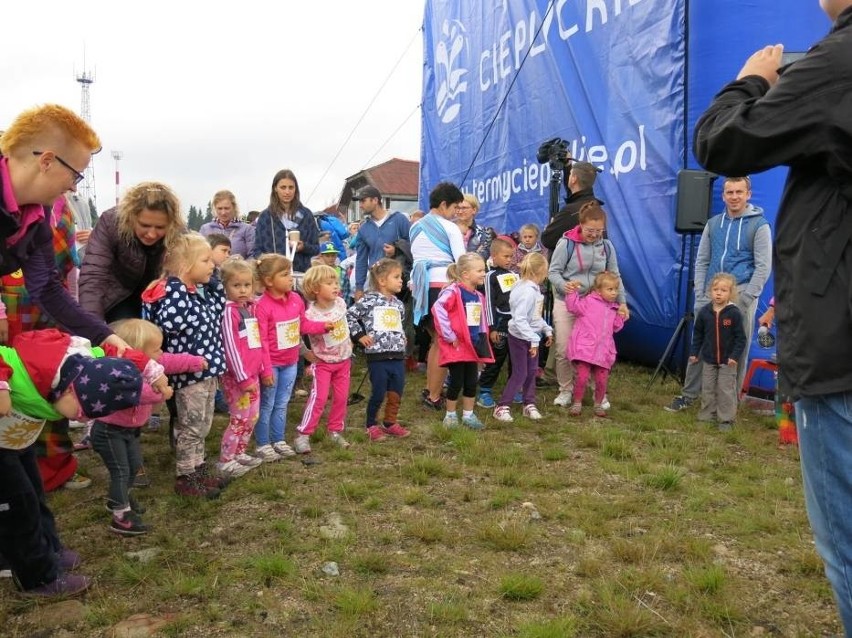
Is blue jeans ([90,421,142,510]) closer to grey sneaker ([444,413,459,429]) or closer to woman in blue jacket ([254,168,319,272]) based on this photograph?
grey sneaker ([444,413,459,429])

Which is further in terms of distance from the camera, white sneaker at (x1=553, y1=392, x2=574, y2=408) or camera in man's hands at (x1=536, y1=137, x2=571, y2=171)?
camera in man's hands at (x1=536, y1=137, x2=571, y2=171)

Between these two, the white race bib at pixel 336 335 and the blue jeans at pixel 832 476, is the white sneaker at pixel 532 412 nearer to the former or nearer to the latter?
the white race bib at pixel 336 335

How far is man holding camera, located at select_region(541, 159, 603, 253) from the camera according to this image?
21.6 feet

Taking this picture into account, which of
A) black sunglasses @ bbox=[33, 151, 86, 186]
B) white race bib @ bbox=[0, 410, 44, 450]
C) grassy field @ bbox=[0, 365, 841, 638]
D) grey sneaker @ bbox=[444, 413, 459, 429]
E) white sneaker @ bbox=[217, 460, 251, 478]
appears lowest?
grassy field @ bbox=[0, 365, 841, 638]

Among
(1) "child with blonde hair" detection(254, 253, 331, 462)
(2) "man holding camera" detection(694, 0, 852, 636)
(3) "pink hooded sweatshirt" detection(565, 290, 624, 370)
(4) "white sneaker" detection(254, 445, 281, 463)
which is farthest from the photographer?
(3) "pink hooded sweatshirt" detection(565, 290, 624, 370)

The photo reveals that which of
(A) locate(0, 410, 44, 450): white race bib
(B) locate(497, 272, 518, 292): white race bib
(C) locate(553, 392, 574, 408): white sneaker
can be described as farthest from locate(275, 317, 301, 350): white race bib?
(C) locate(553, 392, 574, 408): white sneaker

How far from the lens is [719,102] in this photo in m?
1.75

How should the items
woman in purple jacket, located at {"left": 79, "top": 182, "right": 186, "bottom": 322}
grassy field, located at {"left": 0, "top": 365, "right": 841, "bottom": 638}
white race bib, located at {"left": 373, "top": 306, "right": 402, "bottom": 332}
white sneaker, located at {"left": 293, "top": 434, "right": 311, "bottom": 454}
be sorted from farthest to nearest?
white race bib, located at {"left": 373, "top": 306, "right": 402, "bottom": 332} → white sneaker, located at {"left": 293, "top": 434, "right": 311, "bottom": 454} → woman in purple jacket, located at {"left": 79, "top": 182, "right": 186, "bottom": 322} → grassy field, located at {"left": 0, "top": 365, "right": 841, "bottom": 638}

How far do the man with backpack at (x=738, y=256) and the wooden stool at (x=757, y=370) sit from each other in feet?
1.02

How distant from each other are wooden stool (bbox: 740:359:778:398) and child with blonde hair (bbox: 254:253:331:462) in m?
3.97

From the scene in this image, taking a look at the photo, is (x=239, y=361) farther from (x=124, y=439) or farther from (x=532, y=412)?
(x=532, y=412)

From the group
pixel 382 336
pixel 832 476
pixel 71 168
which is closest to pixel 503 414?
pixel 382 336

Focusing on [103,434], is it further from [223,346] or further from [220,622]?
[220,622]

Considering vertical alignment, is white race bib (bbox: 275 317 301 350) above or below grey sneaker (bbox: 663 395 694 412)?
above
